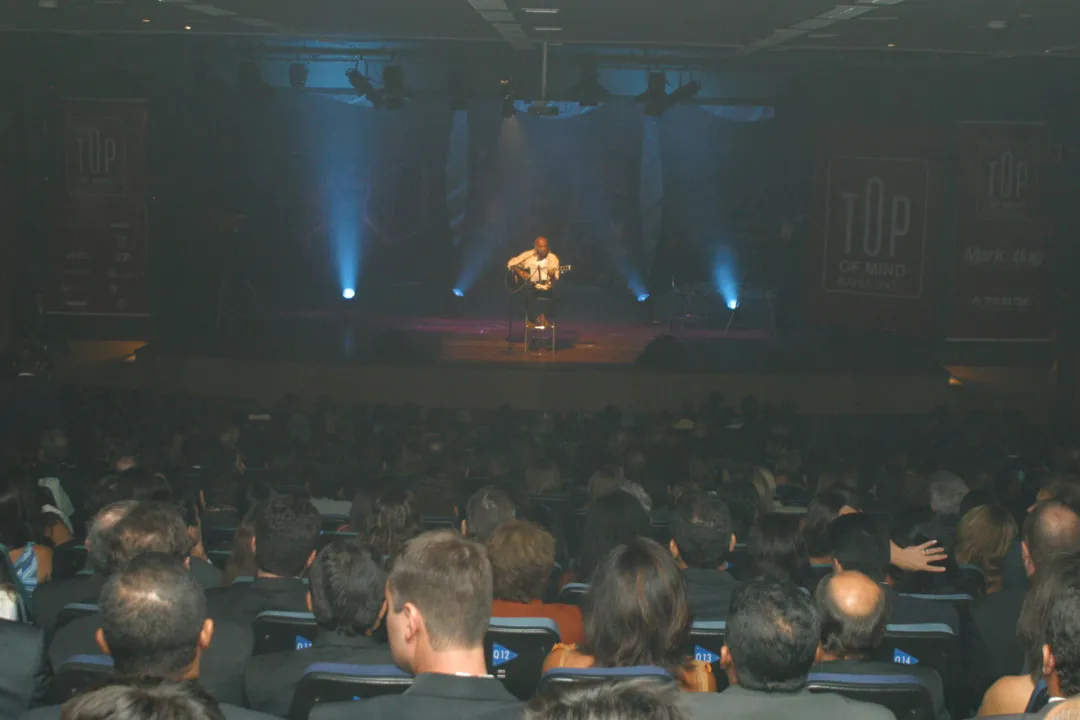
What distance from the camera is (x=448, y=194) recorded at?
17.8 meters

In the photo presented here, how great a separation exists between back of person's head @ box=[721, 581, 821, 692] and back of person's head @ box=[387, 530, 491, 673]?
0.59 metres

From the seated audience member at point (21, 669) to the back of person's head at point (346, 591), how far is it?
0.70 metres

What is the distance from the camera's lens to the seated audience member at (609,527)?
13.7 feet

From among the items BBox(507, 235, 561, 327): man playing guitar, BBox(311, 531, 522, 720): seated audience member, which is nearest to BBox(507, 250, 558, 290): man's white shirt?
BBox(507, 235, 561, 327): man playing guitar

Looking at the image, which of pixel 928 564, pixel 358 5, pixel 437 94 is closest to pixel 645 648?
pixel 928 564

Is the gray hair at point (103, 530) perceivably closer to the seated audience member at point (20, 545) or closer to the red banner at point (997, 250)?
the seated audience member at point (20, 545)

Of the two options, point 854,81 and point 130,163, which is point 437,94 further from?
point 854,81

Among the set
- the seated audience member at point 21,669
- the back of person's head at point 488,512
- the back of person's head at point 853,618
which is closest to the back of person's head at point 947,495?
the back of person's head at point 488,512

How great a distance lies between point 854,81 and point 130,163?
8663 millimetres

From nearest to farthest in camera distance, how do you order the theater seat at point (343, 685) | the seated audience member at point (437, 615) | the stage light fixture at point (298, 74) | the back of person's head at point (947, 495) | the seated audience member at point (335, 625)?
the seated audience member at point (437, 615), the theater seat at point (343, 685), the seated audience member at point (335, 625), the back of person's head at point (947, 495), the stage light fixture at point (298, 74)

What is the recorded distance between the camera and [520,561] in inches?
137

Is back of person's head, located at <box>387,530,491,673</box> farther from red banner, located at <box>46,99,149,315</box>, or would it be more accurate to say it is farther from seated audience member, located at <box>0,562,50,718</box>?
red banner, located at <box>46,99,149,315</box>

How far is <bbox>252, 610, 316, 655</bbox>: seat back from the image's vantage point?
3.17 m

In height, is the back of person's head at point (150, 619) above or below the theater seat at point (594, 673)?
above
